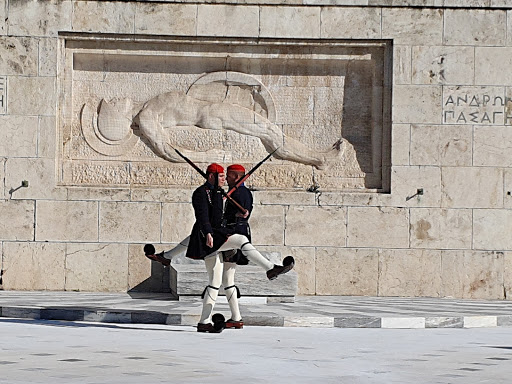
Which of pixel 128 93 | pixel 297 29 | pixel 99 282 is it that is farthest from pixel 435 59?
pixel 99 282

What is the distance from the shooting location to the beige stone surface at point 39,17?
626 inches

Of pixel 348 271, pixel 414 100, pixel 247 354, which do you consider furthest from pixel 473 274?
pixel 247 354

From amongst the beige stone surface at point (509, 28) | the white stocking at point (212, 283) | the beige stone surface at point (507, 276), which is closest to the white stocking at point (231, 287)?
the white stocking at point (212, 283)

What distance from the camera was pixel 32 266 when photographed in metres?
15.8

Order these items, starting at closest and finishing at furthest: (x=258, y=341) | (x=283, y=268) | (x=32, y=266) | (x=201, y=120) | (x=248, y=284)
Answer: (x=258, y=341), (x=283, y=268), (x=248, y=284), (x=32, y=266), (x=201, y=120)

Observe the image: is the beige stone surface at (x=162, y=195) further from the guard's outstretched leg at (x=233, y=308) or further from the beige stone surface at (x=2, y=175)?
the guard's outstretched leg at (x=233, y=308)

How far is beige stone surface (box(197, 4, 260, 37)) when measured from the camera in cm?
1600

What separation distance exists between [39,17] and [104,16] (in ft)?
2.89

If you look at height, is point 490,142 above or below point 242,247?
above

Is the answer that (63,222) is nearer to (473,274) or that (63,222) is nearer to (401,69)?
(401,69)

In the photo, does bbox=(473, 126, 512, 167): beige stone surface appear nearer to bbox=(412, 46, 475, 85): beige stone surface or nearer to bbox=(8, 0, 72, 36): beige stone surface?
bbox=(412, 46, 475, 85): beige stone surface

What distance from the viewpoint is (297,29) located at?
52.7ft

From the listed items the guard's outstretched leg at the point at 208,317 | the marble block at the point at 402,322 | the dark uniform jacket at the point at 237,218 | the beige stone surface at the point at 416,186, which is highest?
the beige stone surface at the point at 416,186

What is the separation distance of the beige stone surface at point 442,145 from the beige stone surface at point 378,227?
2.63ft
